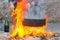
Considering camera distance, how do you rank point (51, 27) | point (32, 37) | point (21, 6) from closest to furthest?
point (32, 37)
point (21, 6)
point (51, 27)

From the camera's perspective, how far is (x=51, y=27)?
302cm

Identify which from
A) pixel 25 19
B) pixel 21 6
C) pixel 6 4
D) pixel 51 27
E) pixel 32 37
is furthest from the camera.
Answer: pixel 6 4

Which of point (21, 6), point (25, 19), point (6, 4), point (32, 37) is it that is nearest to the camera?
point (32, 37)

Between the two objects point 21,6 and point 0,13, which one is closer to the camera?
point 21,6

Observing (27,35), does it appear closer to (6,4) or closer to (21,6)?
(21,6)

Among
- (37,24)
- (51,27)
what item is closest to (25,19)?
(37,24)

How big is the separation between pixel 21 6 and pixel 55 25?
597 millimetres

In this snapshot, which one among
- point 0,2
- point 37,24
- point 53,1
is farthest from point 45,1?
point 37,24

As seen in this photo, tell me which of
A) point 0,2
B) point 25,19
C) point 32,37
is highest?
point 0,2

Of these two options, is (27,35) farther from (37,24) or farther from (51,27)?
(51,27)

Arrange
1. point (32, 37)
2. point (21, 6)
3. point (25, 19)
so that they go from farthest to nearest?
point (21, 6) → point (25, 19) → point (32, 37)

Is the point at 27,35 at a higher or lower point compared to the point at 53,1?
lower

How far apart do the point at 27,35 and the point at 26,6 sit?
0.61m

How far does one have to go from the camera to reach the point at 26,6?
9.60 feet
